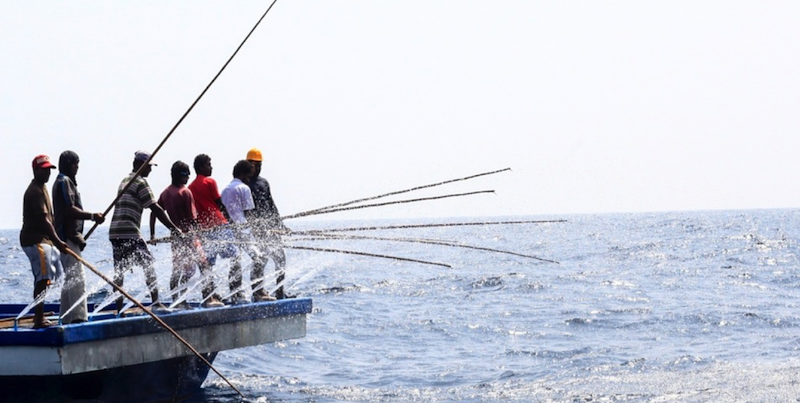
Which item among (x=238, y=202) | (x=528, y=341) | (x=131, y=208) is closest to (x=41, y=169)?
(x=131, y=208)

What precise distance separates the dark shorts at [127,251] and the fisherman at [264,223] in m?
1.16

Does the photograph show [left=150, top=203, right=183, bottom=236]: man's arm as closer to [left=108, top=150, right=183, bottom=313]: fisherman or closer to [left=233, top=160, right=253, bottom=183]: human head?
[left=108, top=150, right=183, bottom=313]: fisherman

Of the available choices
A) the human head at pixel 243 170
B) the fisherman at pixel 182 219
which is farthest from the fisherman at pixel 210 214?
the human head at pixel 243 170

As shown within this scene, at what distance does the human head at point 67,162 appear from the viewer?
908 centimetres

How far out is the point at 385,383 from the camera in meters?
13.8

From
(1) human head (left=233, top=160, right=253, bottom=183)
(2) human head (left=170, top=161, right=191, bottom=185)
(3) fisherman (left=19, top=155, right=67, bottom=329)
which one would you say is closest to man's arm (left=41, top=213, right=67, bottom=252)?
(3) fisherman (left=19, top=155, right=67, bottom=329)

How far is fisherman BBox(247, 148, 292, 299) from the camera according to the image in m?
10.7

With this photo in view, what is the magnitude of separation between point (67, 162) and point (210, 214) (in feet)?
6.27

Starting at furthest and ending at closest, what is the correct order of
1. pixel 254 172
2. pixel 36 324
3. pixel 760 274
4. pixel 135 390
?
pixel 760 274 < pixel 254 172 < pixel 135 390 < pixel 36 324

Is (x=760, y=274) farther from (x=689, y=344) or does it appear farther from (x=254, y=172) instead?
(x=254, y=172)

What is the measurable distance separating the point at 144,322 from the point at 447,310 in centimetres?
1391

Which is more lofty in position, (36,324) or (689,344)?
(36,324)

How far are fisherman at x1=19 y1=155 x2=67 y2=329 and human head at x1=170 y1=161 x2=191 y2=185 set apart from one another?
59.3 inches

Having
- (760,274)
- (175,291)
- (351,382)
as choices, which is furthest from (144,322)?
(760,274)
